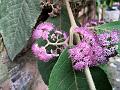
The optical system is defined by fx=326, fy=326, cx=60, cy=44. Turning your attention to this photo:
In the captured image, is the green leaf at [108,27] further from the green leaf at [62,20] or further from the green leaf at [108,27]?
the green leaf at [62,20]

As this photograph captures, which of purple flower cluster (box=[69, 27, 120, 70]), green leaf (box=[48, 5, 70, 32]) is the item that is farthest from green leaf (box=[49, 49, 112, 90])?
green leaf (box=[48, 5, 70, 32])

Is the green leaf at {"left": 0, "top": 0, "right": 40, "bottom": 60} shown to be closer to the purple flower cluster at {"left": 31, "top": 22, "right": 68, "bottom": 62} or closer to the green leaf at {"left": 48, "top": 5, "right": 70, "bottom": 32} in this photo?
the purple flower cluster at {"left": 31, "top": 22, "right": 68, "bottom": 62}

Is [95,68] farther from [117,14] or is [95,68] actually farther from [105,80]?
[117,14]

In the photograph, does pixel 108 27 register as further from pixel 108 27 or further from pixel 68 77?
pixel 68 77

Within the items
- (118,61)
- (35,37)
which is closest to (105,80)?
(35,37)

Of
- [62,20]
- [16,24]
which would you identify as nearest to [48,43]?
[16,24]

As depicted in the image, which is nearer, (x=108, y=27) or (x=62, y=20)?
(x=108, y=27)

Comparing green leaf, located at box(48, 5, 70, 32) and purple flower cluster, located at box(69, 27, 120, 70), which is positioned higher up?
purple flower cluster, located at box(69, 27, 120, 70)
